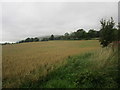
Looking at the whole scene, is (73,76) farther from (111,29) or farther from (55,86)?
(111,29)

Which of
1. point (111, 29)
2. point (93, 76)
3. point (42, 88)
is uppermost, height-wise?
point (111, 29)

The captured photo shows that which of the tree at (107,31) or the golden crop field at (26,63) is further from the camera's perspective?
the tree at (107,31)

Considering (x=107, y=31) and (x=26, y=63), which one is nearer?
(x=26, y=63)

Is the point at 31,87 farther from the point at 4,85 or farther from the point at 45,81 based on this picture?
the point at 4,85

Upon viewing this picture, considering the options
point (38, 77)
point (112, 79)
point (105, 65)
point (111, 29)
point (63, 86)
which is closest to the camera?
point (63, 86)

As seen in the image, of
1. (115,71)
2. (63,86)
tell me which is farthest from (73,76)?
(115,71)

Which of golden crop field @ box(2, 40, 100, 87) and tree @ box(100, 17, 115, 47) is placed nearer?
golden crop field @ box(2, 40, 100, 87)

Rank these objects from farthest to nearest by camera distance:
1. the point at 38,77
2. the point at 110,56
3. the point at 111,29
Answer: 1. the point at 111,29
2. the point at 110,56
3. the point at 38,77

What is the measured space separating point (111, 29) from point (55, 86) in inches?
569

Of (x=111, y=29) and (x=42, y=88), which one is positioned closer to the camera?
(x=42, y=88)

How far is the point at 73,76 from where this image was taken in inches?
213

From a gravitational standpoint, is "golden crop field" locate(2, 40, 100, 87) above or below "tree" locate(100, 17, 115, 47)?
below

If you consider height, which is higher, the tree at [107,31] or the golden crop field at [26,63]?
the tree at [107,31]

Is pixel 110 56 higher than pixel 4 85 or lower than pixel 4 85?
higher
